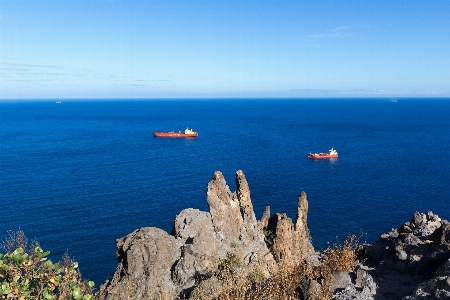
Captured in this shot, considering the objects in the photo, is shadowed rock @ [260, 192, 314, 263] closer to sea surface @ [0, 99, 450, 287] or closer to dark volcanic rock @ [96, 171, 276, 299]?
dark volcanic rock @ [96, 171, 276, 299]

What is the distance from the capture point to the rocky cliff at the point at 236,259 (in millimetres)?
14094

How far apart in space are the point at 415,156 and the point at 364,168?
86.1ft

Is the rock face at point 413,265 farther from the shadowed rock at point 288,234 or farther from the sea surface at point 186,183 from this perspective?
the sea surface at point 186,183

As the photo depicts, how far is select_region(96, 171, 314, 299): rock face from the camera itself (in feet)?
55.6

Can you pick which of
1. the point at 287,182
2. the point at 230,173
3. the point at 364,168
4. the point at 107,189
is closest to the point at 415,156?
the point at 364,168

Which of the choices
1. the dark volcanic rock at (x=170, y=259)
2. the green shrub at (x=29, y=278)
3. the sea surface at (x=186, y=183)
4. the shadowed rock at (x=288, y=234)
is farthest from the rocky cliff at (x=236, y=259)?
the sea surface at (x=186, y=183)

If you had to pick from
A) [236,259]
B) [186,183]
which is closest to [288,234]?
[236,259]

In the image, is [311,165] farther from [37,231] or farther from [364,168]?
[37,231]

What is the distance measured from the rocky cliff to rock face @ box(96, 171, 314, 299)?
0.05m

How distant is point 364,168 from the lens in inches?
4067

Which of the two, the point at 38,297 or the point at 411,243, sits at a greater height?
the point at 38,297

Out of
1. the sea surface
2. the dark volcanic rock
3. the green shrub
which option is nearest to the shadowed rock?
the dark volcanic rock

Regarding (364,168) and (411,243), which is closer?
(411,243)

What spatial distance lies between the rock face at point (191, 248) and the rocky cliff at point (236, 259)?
47 mm
